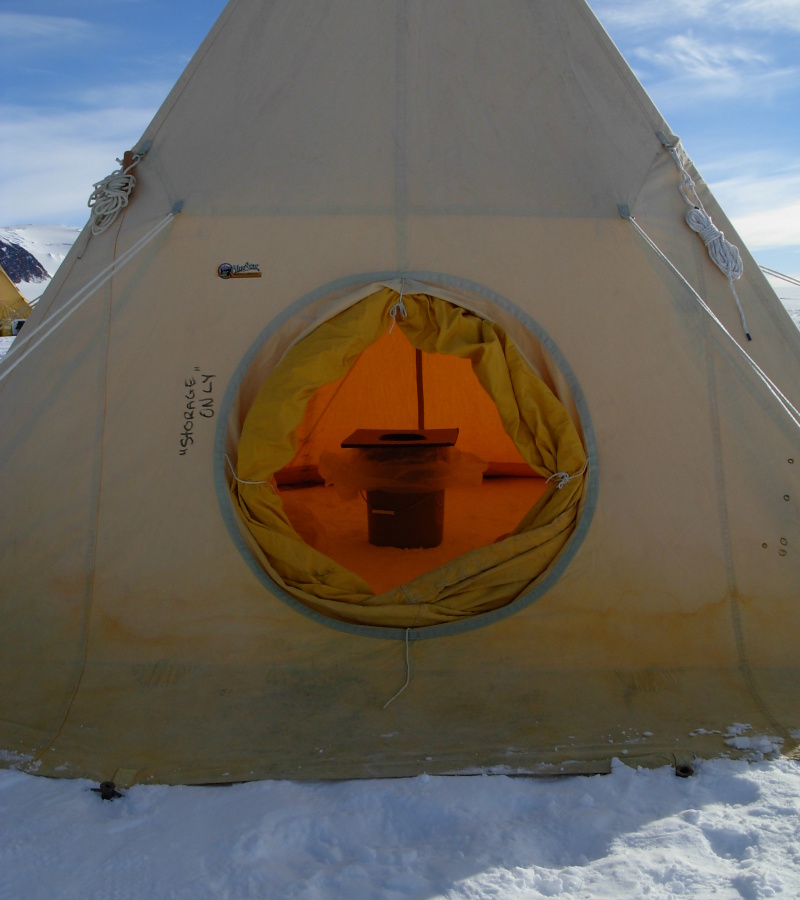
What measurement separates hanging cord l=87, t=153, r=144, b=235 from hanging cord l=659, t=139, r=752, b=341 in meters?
2.01

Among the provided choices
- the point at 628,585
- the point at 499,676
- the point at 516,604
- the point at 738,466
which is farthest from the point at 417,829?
the point at 738,466

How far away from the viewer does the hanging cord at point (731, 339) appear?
2.92 metres

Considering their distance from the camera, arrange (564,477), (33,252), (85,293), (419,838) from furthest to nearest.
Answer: (33,252), (85,293), (564,477), (419,838)

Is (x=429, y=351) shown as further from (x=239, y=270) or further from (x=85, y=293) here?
(x=85, y=293)

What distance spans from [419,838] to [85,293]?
2.21m

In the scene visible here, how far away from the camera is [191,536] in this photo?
2.96 meters

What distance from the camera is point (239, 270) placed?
303 cm

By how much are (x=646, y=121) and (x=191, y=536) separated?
88.3 inches

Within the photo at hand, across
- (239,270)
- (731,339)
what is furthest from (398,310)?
(731,339)

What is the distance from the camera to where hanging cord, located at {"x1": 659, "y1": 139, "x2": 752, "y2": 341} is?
3.05 m

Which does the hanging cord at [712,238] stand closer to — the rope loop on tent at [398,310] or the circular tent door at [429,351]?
the circular tent door at [429,351]

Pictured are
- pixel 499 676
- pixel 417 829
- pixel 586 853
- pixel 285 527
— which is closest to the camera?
pixel 586 853

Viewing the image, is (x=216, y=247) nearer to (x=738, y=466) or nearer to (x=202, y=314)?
(x=202, y=314)

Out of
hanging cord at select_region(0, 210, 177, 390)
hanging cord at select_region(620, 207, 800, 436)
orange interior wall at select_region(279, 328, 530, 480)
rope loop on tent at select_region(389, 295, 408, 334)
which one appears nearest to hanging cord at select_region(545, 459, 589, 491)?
hanging cord at select_region(620, 207, 800, 436)
